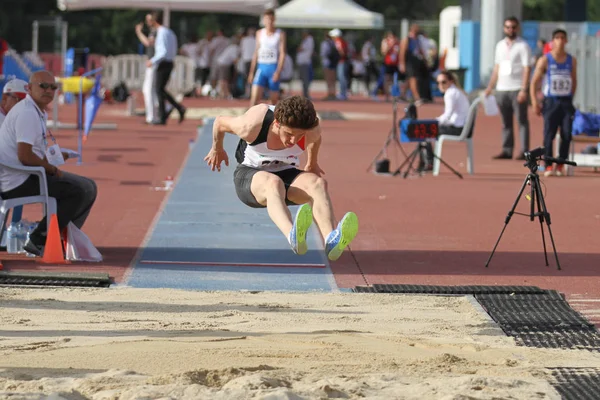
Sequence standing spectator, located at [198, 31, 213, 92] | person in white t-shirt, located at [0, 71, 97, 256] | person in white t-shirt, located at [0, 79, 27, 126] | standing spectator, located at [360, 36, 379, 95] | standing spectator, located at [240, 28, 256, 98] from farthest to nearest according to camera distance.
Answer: standing spectator, located at [360, 36, 379, 95] < standing spectator, located at [198, 31, 213, 92] < standing spectator, located at [240, 28, 256, 98] < person in white t-shirt, located at [0, 79, 27, 126] < person in white t-shirt, located at [0, 71, 97, 256]

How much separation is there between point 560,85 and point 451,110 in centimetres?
142

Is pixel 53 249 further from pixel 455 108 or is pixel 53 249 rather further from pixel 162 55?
pixel 162 55

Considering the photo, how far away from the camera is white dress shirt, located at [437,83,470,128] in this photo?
55.6 feet

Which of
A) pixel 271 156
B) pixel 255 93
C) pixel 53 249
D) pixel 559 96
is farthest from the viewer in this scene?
pixel 255 93

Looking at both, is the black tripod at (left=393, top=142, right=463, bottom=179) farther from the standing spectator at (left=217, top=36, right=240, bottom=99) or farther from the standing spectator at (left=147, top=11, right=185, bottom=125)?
the standing spectator at (left=217, top=36, right=240, bottom=99)

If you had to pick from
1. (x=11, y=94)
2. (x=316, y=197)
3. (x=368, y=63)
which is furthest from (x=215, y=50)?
(x=316, y=197)

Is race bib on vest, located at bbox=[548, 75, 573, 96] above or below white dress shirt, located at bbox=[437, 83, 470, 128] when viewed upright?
above

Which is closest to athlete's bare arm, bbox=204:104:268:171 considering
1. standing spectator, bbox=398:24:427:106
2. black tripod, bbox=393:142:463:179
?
black tripod, bbox=393:142:463:179

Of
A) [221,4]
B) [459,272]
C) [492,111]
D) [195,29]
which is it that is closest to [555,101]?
[492,111]

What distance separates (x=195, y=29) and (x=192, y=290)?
4528 centimetres

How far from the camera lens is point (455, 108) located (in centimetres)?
1703

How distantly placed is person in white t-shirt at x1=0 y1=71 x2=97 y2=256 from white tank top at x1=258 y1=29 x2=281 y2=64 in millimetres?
11842

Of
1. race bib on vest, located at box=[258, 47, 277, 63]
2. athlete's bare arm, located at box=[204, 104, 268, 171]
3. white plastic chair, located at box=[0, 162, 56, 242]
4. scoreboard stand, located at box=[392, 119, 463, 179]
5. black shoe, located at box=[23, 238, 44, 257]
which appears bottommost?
black shoe, located at box=[23, 238, 44, 257]

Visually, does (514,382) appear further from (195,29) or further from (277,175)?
(195,29)
